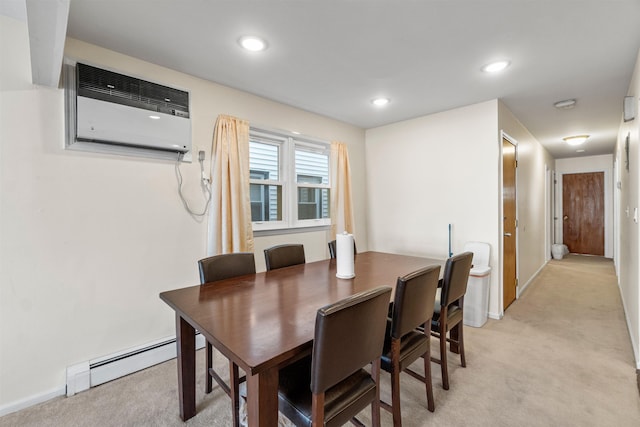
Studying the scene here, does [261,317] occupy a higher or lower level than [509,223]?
lower

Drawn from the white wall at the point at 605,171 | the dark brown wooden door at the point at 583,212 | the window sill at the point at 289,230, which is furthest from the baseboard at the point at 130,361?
the white wall at the point at 605,171

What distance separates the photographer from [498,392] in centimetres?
201

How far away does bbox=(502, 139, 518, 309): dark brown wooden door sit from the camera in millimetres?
→ 3449

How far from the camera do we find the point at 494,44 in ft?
7.01

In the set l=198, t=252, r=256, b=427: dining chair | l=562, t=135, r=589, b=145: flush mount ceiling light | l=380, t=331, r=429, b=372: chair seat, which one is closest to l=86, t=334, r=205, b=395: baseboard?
l=198, t=252, r=256, b=427: dining chair

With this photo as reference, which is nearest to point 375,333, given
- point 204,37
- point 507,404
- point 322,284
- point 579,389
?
point 322,284

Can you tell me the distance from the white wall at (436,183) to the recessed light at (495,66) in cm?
78

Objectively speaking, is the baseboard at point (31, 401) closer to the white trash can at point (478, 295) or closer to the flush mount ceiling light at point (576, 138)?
the white trash can at point (478, 295)

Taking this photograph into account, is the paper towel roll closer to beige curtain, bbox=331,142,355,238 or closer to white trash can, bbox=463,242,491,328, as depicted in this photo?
white trash can, bbox=463,242,491,328

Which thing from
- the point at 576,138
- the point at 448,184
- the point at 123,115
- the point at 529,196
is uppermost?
the point at 576,138

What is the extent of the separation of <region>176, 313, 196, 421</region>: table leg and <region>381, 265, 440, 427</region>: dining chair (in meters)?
1.09

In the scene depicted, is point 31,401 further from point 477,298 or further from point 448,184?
point 448,184

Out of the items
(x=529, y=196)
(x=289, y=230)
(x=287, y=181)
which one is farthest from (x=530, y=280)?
(x=287, y=181)

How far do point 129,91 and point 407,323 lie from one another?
2486 millimetres
